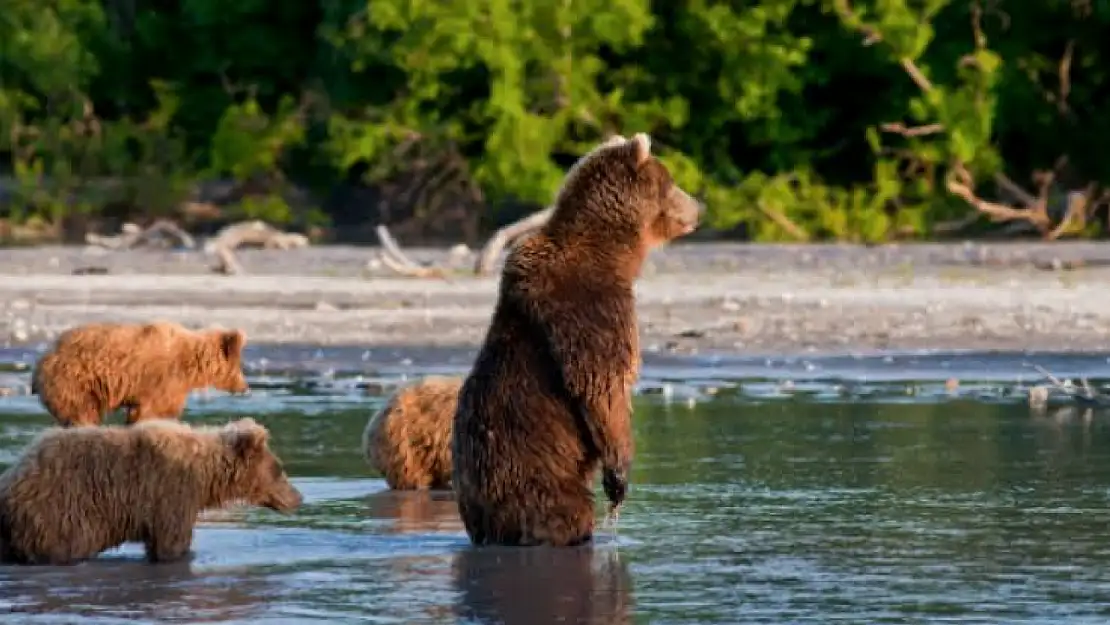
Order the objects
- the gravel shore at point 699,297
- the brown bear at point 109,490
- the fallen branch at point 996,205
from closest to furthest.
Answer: the brown bear at point 109,490 < the gravel shore at point 699,297 < the fallen branch at point 996,205

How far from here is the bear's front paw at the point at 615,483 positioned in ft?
28.6

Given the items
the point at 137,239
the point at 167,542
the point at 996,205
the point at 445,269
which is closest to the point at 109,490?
the point at 167,542

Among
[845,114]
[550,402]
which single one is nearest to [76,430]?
[550,402]

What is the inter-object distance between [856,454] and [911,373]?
193 inches

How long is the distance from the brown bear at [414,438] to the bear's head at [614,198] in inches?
87.2

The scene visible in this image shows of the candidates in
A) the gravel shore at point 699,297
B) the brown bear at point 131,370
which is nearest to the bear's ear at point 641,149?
the brown bear at point 131,370

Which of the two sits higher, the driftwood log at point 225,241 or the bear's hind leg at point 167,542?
the driftwood log at point 225,241

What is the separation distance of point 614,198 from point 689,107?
28.2 m

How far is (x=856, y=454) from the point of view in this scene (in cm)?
1188

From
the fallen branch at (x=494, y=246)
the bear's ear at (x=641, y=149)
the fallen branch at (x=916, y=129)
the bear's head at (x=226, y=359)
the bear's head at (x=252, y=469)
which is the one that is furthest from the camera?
the fallen branch at (x=916, y=129)

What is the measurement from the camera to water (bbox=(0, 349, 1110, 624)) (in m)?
7.69

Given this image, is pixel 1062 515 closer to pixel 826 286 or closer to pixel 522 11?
pixel 826 286

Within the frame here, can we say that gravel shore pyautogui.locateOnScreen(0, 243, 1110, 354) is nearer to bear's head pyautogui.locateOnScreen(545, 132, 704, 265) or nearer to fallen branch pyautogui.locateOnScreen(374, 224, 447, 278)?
fallen branch pyautogui.locateOnScreen(374, 224, 447, 278)

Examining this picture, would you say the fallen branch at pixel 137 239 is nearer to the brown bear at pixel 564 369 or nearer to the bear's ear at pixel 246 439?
the bear's ear at pixel 246 439
